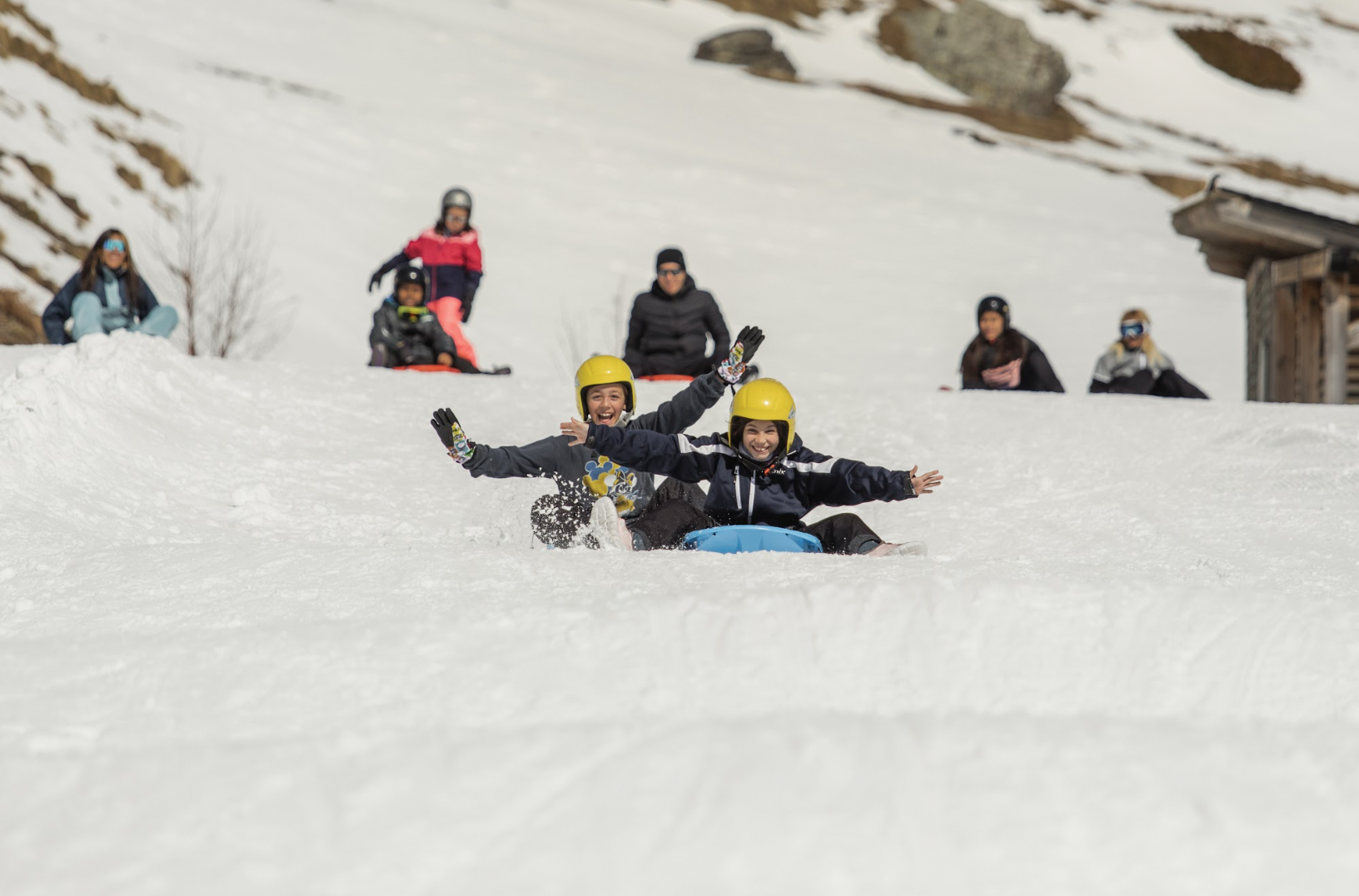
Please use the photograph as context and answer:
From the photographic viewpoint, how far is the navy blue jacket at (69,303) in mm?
8461

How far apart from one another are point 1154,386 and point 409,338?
5237mm

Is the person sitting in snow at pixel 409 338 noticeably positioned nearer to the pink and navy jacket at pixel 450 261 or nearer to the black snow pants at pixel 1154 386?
the pink and navy jacket at pixel 450 261

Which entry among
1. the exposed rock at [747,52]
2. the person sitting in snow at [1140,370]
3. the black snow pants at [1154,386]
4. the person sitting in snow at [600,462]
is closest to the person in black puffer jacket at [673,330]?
the person sitting in snow at [1140,370]

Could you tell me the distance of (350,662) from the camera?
341cm

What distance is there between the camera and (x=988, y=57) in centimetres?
3806

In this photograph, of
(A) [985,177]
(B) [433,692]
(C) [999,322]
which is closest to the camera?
(B) [433,692]

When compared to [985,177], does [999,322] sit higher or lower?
lower

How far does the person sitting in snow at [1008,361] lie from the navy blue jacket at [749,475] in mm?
3805

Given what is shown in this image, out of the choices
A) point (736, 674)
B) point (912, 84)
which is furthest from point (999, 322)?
point (912, 84)

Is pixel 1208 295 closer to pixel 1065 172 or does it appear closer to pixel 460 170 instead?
pixel 1065 172

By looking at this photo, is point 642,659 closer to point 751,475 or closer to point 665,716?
point 665,716

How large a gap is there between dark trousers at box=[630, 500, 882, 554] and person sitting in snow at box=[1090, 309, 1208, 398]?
4.22 m

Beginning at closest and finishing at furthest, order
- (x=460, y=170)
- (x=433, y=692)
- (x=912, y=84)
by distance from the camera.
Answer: (x=433, y=692)
(x=460, y=170)
(x=912, y=84)

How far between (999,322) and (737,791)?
652 centimetres
